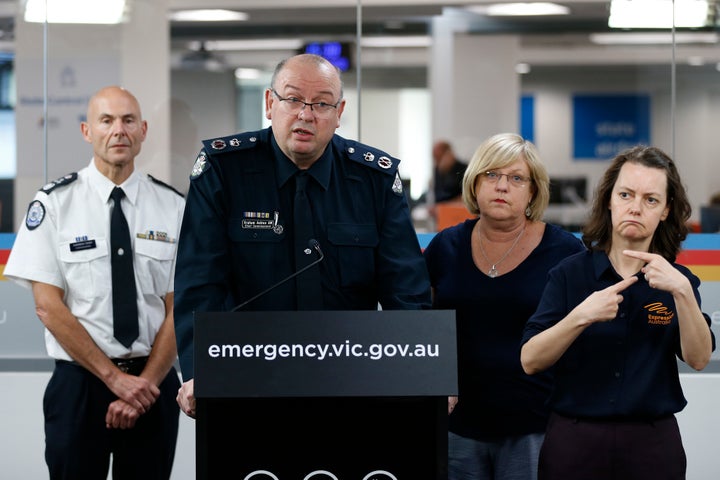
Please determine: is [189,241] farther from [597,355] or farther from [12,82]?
[12,82]

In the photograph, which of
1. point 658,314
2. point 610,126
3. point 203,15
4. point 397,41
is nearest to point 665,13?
point 610,126

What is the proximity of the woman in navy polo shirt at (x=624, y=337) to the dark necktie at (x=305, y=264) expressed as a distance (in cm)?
54

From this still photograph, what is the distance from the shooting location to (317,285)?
92.6 inches

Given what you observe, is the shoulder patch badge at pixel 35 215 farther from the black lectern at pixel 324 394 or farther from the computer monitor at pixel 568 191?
the computer monitor at pixel 568 191

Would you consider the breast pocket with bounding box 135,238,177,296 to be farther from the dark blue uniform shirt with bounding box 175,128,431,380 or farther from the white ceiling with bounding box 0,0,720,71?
the white ceiling with bounding box 0,0,720,71

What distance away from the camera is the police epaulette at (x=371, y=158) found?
2488 millimetres

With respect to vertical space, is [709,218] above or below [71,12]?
below

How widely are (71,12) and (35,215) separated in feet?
4.96

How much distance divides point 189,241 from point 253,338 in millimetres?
522

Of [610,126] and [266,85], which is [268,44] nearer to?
[266,85]

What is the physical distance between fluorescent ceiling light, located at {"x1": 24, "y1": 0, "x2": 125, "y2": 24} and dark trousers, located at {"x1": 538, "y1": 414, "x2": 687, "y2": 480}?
2.99 m

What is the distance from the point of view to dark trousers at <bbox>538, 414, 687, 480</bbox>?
2.13 m

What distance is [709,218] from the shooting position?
4105 millimetres

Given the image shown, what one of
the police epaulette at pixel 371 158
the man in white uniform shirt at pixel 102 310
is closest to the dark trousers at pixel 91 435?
the man in white uniform shirt at pixel 102 310
